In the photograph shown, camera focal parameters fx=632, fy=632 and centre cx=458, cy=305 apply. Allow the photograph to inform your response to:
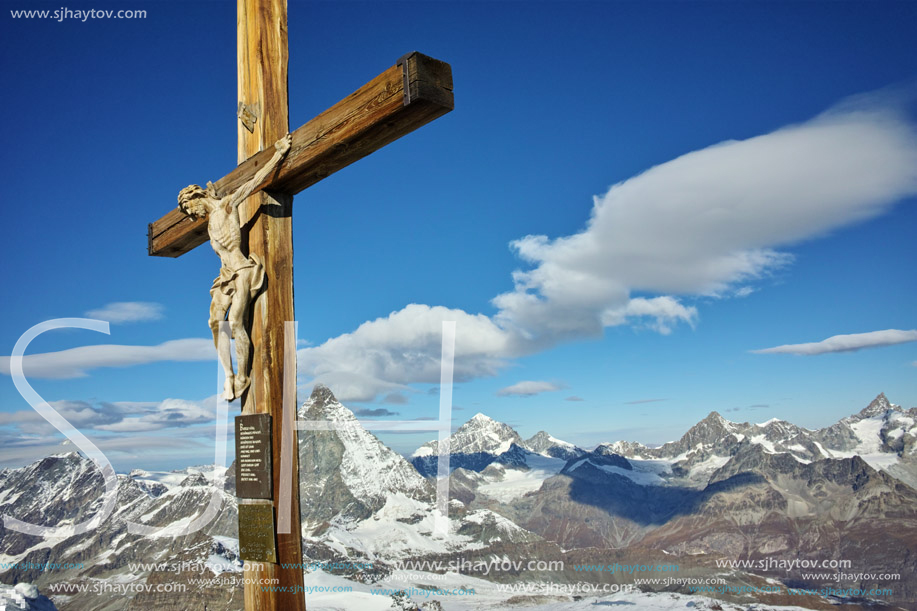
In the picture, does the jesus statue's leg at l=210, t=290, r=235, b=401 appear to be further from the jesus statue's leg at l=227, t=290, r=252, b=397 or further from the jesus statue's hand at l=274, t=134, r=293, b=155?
the jesus statue's hand at l=274, t=134, r=293, b=155

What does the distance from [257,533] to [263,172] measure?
3.06 meters

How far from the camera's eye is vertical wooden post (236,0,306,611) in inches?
203

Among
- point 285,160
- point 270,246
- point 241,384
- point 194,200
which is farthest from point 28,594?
point 285,160

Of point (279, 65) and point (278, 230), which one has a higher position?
point (279, 65)

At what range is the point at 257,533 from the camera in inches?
207

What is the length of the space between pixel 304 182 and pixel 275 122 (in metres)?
0.92

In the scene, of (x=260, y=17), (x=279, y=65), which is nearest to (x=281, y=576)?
(x=279, y=65)

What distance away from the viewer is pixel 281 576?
5.05 m

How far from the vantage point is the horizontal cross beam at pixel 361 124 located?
4.11 m

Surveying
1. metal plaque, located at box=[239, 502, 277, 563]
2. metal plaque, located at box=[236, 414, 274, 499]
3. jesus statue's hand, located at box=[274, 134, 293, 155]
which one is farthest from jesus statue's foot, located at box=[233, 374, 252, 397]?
jesus statue's hand, located at box=[274, 134, 293, 155]

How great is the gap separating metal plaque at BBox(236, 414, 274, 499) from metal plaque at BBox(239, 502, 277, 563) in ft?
0.34

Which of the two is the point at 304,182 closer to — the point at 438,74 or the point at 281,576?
the point at 438,74

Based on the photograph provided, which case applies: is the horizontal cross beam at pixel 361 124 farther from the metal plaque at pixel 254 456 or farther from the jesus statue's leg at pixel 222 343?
the metal plaque at pixel 254 456

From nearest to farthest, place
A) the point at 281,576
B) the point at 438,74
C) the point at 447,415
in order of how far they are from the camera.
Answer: the point at 438,74
the point at 281,576
the point at 447,415
